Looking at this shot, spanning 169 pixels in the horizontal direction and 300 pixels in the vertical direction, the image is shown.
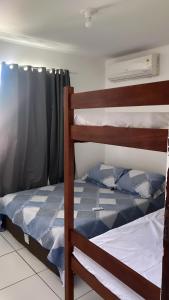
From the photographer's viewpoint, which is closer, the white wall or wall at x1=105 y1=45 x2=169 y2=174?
the white wall

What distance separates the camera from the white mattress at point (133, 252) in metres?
1.32

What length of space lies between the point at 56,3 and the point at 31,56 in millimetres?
1313

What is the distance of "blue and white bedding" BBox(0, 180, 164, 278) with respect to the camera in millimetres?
2119

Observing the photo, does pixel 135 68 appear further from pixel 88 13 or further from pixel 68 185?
pixel 68 185

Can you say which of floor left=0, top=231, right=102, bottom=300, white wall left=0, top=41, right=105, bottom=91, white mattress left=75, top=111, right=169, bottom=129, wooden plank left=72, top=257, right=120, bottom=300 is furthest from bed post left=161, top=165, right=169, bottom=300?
white wall left=0, top=41, right=105, bottom=91

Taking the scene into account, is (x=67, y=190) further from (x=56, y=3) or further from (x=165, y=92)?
(x=56, y=3)

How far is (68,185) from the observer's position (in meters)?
1.59

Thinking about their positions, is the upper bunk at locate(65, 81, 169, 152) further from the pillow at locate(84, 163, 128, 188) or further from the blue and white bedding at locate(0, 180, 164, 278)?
the pillow at locate(84, 163, 128, 188)

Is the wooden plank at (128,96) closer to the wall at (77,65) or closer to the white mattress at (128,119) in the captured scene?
the white mattress at (128,119)

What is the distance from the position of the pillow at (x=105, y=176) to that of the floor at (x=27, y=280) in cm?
134

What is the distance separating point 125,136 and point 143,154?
241 centimetres

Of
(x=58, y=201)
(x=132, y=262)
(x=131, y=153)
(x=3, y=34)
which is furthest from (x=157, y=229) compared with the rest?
(x=3, y=34)

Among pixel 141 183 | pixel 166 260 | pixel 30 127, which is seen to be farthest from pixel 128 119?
pixel 30 127

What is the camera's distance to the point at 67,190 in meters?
1.60
